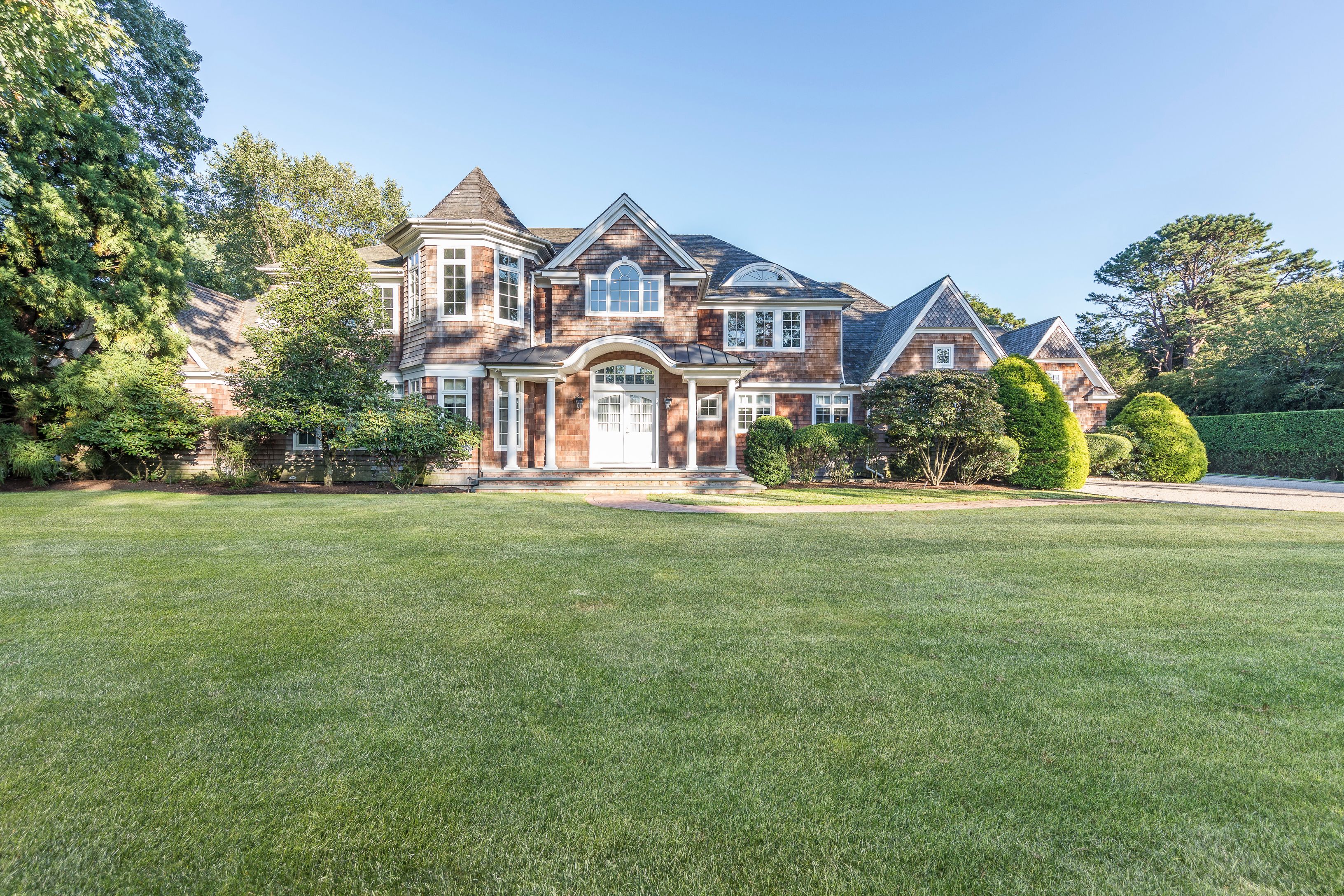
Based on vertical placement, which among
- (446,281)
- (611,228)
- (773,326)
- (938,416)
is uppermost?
(611,228)

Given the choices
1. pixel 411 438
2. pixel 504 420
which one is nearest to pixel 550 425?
pixel 504 420

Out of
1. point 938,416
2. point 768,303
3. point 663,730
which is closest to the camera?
point 663,730

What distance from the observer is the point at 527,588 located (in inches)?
190

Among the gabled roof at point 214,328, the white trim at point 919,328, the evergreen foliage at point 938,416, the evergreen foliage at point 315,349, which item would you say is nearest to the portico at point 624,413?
the evergreen foliage at point 315,349

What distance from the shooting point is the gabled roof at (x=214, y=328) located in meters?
16.9

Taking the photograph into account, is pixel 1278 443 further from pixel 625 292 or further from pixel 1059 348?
pixel 625 292

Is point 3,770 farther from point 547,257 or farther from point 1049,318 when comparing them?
point 1049,318

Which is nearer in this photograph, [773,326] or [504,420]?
[504,420]

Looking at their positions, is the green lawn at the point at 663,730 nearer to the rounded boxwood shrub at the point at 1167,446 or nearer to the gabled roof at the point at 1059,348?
the rounded boxwood shrub at the point at 1167,446

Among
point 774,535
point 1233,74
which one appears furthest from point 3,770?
point 1233,74

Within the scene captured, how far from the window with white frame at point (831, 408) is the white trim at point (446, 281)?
11.3m

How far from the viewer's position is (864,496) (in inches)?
531

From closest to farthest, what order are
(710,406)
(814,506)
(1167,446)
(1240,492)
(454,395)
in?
(814,506) → (1240,492) → (454,395) → (710,406) → (1167,446)

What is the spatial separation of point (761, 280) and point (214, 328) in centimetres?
1880
